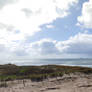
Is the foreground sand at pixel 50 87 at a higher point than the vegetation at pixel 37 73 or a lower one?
lower

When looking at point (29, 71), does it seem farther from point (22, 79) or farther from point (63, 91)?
point (63, 91)

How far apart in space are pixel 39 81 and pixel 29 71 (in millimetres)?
9766

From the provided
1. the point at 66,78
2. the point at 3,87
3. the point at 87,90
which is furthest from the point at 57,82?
the point at 3,87

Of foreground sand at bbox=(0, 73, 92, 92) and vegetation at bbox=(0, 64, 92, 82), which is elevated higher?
vegetation at bbox=(0, 64, 92, 82)

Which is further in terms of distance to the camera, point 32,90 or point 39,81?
point 39,81

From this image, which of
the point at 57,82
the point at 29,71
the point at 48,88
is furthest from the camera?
the point at 29,71

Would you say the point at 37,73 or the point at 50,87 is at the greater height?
the point at 37,73

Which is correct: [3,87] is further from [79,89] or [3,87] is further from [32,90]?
[79,89]

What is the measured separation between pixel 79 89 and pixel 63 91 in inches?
100

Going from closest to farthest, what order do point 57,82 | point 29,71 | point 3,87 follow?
point 3,87 < point 57,82 < point 29,71

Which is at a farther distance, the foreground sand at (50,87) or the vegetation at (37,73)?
the vegetation at (37,73)

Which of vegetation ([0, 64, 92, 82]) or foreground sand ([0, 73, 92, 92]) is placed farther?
vegetation ([0, 64, 92, 82])

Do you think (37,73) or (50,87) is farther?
(37,73)

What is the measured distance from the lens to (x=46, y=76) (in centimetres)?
2469
